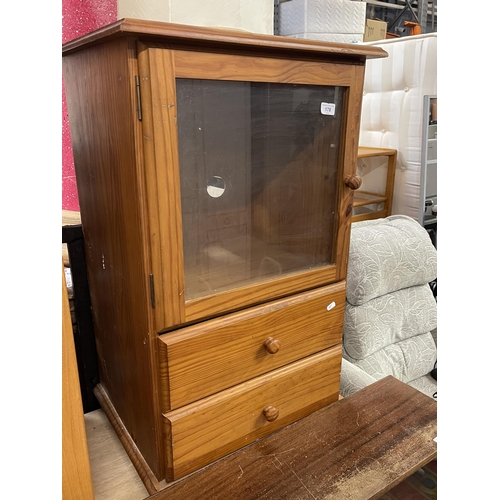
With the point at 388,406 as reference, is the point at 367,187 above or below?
above

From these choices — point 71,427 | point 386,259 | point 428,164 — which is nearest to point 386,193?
point 428,164

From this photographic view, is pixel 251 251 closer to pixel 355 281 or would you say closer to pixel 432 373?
pixel 355 281

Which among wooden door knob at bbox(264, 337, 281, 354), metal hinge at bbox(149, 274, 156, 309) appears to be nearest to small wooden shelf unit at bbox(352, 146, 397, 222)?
wooden door knob at bbox(264, 337, 281, 354)

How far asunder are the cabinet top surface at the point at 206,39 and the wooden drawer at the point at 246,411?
54cm

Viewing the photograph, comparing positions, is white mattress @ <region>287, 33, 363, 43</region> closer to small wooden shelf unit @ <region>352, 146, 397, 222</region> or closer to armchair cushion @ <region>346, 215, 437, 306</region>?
small wooden shelf unit @ <region>352, 146, 397, 222</region>

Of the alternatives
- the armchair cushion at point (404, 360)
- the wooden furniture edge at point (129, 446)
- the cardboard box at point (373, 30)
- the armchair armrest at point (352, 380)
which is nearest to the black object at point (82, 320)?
the wooden furniture edge at point (129, 446)

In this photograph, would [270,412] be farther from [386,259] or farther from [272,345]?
[386,259]

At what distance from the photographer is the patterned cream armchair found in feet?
4.11

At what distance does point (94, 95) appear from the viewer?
68cm

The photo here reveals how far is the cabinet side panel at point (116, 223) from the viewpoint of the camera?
611 millimetres

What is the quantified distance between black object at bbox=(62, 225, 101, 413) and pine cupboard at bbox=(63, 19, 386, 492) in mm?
38

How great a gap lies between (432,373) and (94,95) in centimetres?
134

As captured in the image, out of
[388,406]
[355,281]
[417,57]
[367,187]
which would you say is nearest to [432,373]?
[355,281]
